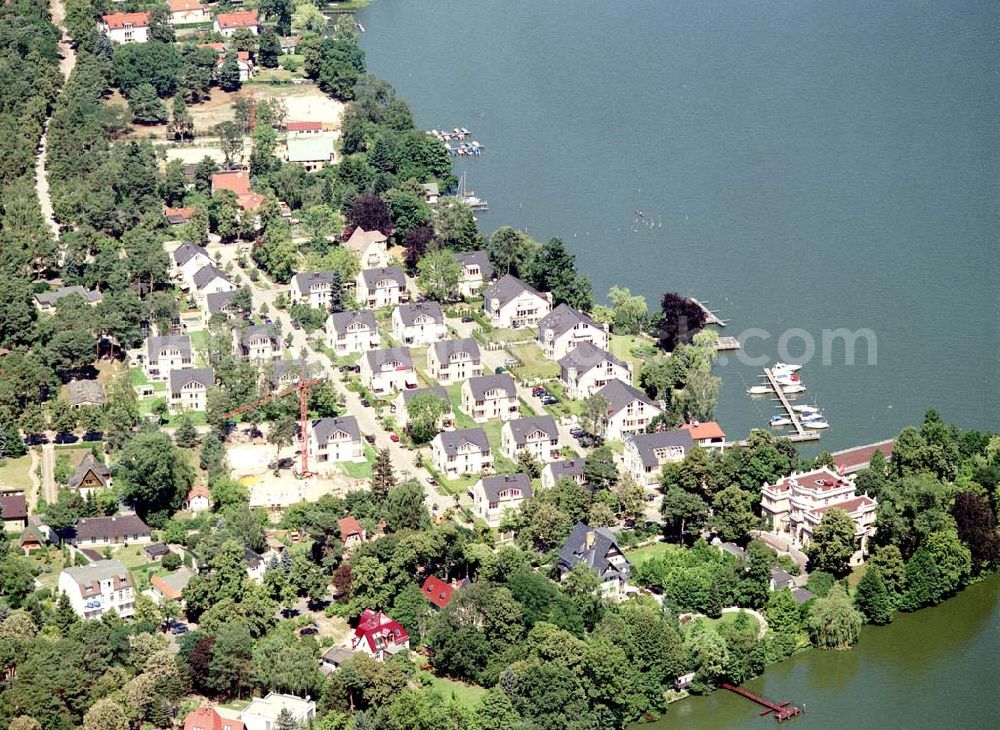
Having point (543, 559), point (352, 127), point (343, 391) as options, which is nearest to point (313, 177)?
point (352, 127)

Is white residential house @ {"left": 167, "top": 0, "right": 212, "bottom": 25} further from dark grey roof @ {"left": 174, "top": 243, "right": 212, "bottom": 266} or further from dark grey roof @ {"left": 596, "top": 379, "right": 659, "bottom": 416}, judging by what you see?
dark grey roof @ {"left": 596, "top": 379, "right": 659, "bottom": 416}

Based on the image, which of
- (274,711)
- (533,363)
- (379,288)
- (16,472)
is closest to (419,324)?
(379,288)

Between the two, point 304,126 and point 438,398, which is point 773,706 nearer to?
point 438,398

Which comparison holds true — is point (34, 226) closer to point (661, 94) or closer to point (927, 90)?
point (661, 94)

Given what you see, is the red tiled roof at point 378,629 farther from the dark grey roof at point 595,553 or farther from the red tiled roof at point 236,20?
the red tiled roof at point 236,20

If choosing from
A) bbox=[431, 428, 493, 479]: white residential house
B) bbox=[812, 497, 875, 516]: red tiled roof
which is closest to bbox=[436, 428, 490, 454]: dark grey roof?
bbox=[431, 428, 493, 479]: white residential house

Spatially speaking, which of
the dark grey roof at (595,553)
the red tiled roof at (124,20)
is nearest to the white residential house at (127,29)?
the red tiled roof at (124,20)
